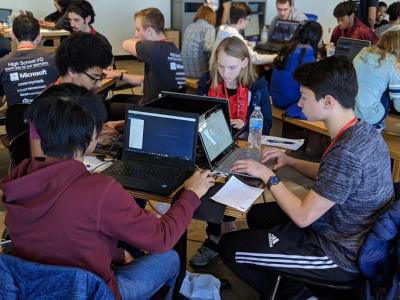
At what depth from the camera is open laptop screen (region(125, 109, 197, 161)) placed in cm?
197

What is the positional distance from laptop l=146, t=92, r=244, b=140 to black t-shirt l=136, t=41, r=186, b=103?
3.86 feet

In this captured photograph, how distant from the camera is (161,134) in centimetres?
200

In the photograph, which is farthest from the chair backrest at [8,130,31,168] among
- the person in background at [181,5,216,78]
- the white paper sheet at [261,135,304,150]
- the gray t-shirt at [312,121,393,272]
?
the person in background at [181,5,216,78]

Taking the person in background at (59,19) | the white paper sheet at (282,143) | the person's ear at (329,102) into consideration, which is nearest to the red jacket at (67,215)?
the person's ear at (329,102)

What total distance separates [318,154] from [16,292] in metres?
3.35

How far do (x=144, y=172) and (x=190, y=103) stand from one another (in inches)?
17.3

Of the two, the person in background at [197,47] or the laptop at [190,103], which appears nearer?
the laptop at [190,103]

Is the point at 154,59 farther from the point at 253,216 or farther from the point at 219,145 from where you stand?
the point at 253,216

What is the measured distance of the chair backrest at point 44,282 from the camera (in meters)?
1.14

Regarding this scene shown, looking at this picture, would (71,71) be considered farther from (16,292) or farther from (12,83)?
(16,292)

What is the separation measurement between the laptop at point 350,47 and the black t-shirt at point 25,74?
8.14ft

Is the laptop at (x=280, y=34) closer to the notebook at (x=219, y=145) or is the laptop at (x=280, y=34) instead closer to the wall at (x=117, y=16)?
the notebook at (x=219, y=145)

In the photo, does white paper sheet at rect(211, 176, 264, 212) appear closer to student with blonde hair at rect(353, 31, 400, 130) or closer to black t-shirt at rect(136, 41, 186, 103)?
student with blonde hair at rect(353, 31, 400, 130)

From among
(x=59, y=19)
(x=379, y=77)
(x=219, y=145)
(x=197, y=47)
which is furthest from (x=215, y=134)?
(x=59, y=19)
